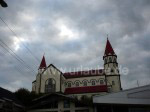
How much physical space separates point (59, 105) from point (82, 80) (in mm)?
28102

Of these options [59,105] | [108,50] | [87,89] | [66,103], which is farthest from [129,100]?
[108,50]

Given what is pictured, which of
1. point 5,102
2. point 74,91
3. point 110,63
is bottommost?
point 5,102

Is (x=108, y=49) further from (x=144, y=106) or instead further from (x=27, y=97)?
(x=144, y=106)

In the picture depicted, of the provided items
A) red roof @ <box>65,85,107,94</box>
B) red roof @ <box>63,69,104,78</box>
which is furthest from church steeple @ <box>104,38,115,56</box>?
red roof @ <box>65,85,107,94</box>

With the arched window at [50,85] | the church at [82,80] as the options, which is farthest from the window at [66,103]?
the arched window at [50,85]

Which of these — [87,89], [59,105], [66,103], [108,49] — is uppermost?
[108,49]

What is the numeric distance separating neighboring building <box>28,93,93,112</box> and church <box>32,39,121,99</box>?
76.0 ft

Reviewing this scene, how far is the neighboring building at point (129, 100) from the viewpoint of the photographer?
1562 cm

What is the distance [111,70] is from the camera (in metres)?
44.2

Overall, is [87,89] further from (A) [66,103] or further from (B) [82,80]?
(A) [66,103]

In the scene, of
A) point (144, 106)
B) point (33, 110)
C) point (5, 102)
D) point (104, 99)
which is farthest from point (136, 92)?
point (5, 102)

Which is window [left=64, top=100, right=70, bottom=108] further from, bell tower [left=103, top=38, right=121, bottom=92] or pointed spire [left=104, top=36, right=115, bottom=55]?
pointed spire [left=104, top=36, right=115, bottom=55]

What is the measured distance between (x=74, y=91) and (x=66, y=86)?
4.32 metres

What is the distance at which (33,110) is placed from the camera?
716 inches
